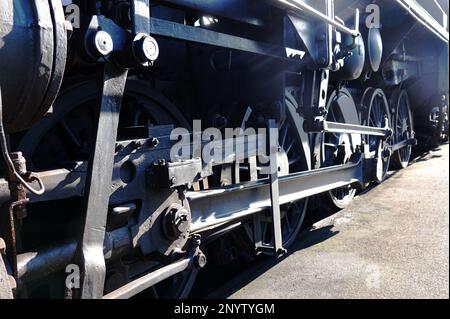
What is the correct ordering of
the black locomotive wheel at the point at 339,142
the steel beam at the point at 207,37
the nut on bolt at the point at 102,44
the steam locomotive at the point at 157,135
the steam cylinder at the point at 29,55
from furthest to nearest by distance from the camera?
the black locomotive wheel at the point at 339,142, the steel beam at the point at 207,37, the nut on bolt at the point at 102,44, the steam locomotive at the point at 157,135, the steam cylinder at the point at 29,55

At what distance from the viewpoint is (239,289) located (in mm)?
3059

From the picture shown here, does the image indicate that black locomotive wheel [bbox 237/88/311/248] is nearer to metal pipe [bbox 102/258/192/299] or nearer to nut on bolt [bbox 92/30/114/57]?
metal pipe [bbox 102/258/192/299]

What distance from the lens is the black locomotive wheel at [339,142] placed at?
4.23 m

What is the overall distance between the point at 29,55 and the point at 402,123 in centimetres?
664

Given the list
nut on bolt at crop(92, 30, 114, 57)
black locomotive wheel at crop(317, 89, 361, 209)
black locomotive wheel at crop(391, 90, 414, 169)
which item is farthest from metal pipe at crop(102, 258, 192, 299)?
black locomotive wheel at crop(391, 90, 414, 169)

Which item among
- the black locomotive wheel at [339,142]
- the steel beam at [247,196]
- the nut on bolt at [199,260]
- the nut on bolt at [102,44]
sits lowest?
the nut on bolt at [199,260]

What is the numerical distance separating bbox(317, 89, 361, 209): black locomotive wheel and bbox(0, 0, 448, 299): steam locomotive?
2 centimetres

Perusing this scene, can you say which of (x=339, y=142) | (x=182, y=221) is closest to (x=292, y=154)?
(x=339, y=142)

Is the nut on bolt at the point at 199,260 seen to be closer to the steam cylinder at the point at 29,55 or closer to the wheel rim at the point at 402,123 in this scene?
the steam cylinder at the point at 29,55

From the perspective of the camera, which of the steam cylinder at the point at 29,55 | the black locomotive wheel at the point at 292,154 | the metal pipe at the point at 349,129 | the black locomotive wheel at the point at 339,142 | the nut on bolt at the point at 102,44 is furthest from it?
the black locomotive wheel at the point at 339,142

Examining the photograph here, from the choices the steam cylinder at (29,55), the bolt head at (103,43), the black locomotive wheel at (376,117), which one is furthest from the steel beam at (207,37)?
the black locomotive wheel at (376,117)

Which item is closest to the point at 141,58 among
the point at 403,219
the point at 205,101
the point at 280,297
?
the point at 205,101

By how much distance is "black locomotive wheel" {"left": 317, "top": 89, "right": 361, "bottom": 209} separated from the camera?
4230mm

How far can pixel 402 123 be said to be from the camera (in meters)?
7.15
